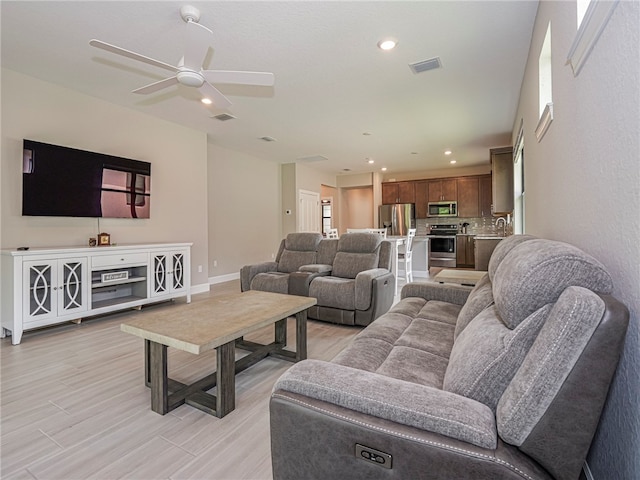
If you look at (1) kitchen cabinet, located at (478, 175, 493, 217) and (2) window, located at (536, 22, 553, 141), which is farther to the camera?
(1) kitchen cabinet, located at (478, 175, 493, 217)

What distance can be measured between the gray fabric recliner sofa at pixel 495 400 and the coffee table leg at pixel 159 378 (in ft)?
3.72

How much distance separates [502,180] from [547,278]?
4677 mm

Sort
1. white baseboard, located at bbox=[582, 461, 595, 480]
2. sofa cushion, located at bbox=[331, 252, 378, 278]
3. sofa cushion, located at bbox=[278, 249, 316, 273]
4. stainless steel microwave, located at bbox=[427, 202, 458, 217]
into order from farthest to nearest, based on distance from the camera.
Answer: stainless steel microwave, located at bbox=[427, 202, 458, 217] → sofa cushion, located at bbox=[278, 249, 316, 273] → sofa cushion, located at bbox=[331, 252, 378, 278] → white baseboard, located at bbox=[582, 461, 595, 480]

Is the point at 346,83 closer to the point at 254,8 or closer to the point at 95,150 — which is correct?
the point at 254,8

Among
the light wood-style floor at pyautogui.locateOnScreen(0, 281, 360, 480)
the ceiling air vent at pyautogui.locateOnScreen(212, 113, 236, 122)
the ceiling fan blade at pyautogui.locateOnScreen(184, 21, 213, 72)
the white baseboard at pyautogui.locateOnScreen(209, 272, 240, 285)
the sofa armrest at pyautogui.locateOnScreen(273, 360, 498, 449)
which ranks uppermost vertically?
the ceiling air vent at pyautogui.locateOnScreen(212, 113, 236, 122)

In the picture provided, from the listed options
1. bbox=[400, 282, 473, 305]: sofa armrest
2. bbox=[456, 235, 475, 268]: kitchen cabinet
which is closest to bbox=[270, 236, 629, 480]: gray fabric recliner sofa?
bbox=[400, 282, 473, 305]: sofa armrest

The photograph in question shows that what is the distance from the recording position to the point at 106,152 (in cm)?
412

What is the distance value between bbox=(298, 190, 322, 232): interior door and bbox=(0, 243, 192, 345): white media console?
12.0ft

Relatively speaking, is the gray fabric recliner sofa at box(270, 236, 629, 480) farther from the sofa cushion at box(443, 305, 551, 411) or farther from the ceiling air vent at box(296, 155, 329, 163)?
the ceiling air vent at box(296, 155, 329, 163)

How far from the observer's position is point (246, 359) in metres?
2.47

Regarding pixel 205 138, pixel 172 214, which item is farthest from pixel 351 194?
pixel 172 214

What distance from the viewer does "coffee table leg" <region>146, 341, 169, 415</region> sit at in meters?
1.85

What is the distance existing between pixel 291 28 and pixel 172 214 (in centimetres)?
340

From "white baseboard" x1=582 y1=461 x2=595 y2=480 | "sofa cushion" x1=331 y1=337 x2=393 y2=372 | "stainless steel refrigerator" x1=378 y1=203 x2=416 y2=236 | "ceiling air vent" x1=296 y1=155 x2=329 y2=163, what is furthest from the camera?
"stainless steel refrigerator" x1=378 y1=203 x2=416 y2=236
